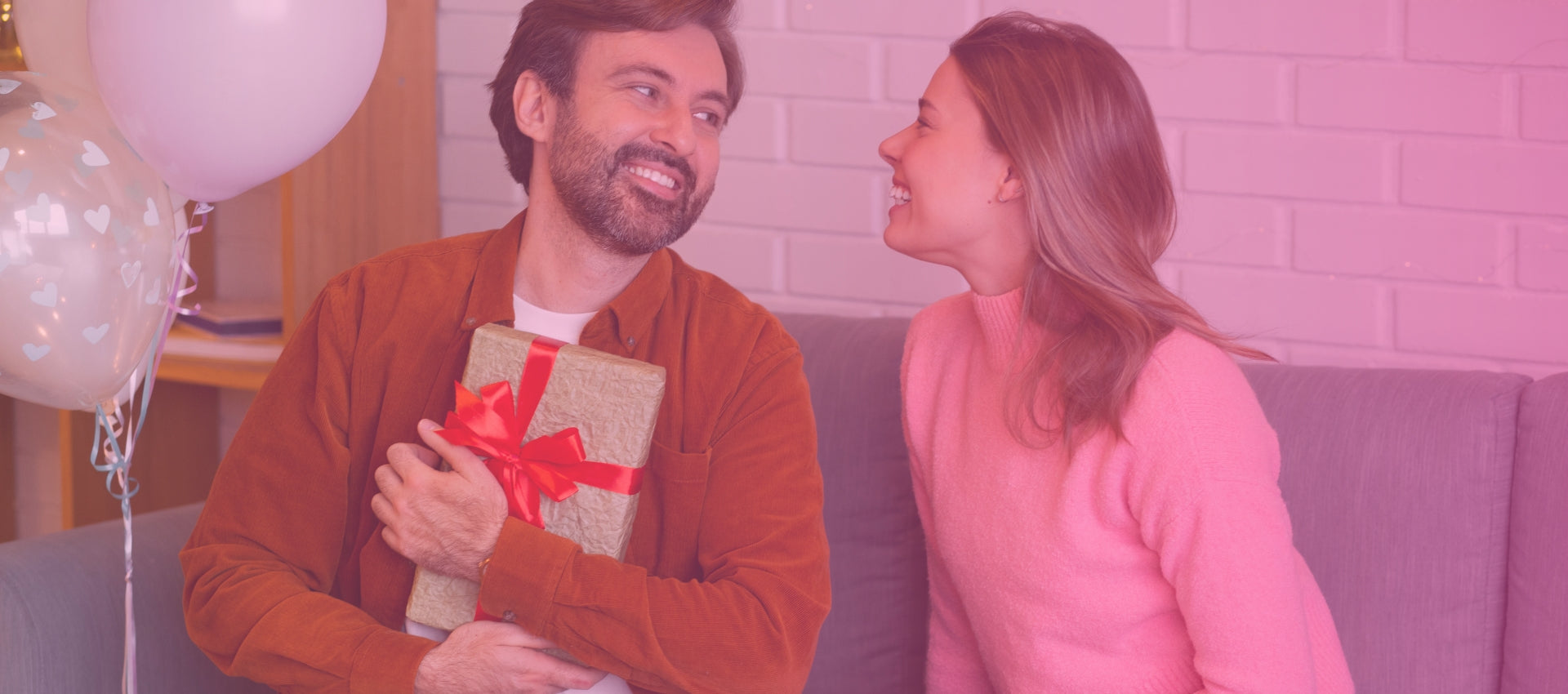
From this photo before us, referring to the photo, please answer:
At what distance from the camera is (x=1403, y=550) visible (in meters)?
1.53

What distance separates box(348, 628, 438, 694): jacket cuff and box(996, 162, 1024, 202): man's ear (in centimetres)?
78

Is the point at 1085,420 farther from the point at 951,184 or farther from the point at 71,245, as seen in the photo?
the point at 71,245

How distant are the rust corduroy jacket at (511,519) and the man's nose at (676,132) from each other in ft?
0.48

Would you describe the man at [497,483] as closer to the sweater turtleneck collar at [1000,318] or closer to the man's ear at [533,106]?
the man's ear at [533,106]

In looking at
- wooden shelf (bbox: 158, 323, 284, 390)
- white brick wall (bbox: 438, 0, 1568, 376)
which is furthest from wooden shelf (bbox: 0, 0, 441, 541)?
white brick wall (bbox: 438, 0, 1568, 376)

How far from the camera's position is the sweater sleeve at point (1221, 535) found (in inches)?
48.9

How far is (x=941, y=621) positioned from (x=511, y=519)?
60 cm

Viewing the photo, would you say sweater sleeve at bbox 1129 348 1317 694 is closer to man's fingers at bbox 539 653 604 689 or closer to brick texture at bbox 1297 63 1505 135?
man's fingers at bbox 539 653 604 689

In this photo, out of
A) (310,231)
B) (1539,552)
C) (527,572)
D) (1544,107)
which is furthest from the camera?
(310,231)

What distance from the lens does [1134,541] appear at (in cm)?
135

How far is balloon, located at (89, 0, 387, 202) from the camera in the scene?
1158 mm

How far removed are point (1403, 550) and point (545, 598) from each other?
1014 millimetres

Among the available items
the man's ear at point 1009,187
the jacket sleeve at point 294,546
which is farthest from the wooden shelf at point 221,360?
the man's ear at point 1009,187

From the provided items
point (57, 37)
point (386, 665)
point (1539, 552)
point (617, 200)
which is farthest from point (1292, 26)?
point (57, 37)
